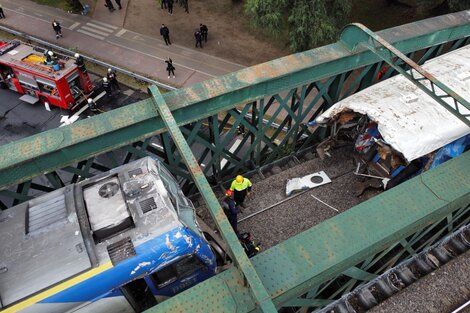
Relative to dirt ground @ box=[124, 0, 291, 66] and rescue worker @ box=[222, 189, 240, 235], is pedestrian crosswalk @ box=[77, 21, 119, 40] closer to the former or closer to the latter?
dirt ground @ box=[124, 0, 291, 66]

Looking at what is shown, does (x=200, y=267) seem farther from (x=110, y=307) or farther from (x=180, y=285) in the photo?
(x=110, y=307)

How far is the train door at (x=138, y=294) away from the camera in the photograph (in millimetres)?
6359

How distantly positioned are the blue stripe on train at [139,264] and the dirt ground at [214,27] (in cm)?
Result: 1663

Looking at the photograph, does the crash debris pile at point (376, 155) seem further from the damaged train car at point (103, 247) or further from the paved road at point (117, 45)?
the paved road at point (117, 45)

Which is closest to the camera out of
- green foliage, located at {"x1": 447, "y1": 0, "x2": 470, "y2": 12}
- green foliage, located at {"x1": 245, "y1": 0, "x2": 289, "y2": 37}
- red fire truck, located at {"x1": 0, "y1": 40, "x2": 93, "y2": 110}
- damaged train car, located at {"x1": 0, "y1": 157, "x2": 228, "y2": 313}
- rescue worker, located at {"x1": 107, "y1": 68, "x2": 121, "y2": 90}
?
damaged train car, located at {"x1": 0, "y1": 157, "x2": 228, "y2": 313}

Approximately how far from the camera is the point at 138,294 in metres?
6.72

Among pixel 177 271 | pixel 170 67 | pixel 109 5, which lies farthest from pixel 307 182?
pixel 109 5

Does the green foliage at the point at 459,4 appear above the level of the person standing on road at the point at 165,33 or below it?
above

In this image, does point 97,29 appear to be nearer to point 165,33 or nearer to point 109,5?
point 109,5

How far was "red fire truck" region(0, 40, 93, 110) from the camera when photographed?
55.5 feet

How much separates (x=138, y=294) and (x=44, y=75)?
544 inches

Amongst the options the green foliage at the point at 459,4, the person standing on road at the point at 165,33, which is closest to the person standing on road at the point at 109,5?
the person standing on road at the point at 165,33

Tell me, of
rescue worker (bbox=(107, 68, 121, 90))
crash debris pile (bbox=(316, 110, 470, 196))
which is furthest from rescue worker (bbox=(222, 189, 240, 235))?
Result: rescue worker (bbox=(107, 68, 121, 90))

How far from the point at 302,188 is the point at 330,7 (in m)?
11.1
